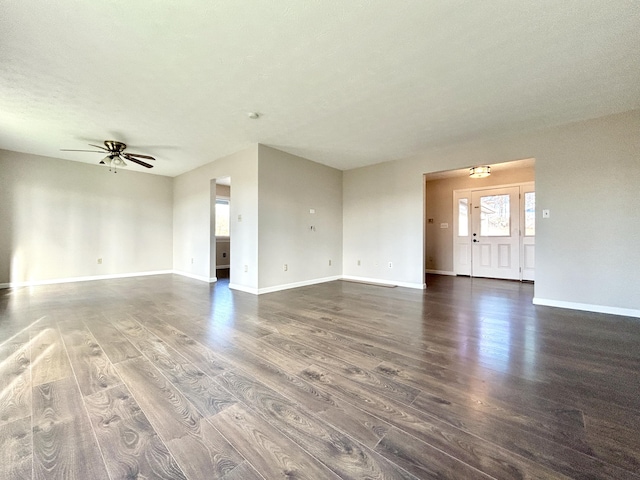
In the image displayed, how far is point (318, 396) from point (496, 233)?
619cm

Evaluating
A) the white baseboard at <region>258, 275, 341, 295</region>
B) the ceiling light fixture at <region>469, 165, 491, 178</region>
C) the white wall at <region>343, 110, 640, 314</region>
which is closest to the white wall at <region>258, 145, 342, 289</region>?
the white baseboard at <region>258, 275, 341, 295</region>

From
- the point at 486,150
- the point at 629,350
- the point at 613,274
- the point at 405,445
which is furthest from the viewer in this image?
the point at 486,150

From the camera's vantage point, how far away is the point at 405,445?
4.17 ft

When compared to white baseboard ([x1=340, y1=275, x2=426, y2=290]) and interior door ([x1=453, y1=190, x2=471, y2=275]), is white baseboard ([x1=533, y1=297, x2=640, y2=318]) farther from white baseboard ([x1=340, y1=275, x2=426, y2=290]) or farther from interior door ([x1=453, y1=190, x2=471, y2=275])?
interior door ([x1=453, y1=190, x2=471, y2=275])

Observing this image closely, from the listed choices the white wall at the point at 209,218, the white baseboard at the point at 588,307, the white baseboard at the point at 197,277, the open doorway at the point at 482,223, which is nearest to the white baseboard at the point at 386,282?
the open doorway at the point at 482,223

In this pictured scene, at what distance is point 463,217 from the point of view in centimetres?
672

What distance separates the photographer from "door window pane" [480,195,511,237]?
6.07 metres

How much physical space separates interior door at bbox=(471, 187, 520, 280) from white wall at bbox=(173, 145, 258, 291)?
205 inches

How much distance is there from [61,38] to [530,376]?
431 cm

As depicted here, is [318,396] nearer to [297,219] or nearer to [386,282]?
[297,219]

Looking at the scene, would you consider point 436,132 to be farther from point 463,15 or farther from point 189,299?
point 189,299

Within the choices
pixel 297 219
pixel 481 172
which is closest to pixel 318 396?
pixel 297 219

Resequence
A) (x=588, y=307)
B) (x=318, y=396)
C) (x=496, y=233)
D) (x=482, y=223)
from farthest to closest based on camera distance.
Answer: (x=482, y=223) → (x=496, y=233) → (x=588, y=307) → (x=318, y=396)

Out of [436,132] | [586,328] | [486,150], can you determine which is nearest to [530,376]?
[586,328]
